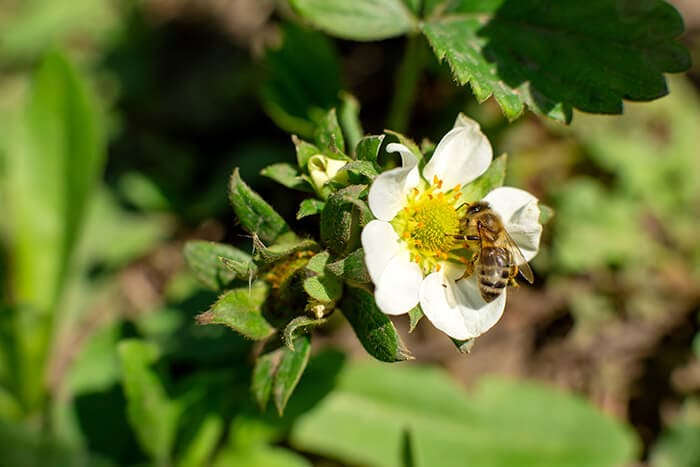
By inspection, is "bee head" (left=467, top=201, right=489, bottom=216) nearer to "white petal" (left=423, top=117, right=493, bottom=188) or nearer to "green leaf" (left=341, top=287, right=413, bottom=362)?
"white petal" (left=423, top=117, right=493, bottom=188)

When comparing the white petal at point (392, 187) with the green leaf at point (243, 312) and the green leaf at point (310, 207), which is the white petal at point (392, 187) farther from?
the green leaf at point (243, 312)

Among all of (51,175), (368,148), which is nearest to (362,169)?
(368,148)

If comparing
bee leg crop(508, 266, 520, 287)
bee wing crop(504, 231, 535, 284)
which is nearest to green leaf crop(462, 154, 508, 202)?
bee wing crop(504, 231, 535, 284)

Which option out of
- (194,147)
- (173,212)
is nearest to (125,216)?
(173,212)

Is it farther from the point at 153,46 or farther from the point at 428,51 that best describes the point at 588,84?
the point at 153,46

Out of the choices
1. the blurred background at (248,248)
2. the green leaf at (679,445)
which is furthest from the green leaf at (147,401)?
the green leaf at (679,445)

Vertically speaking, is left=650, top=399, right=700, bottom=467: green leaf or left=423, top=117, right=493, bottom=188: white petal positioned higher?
left=423, top=117, right=493, bottom=188: white petal
